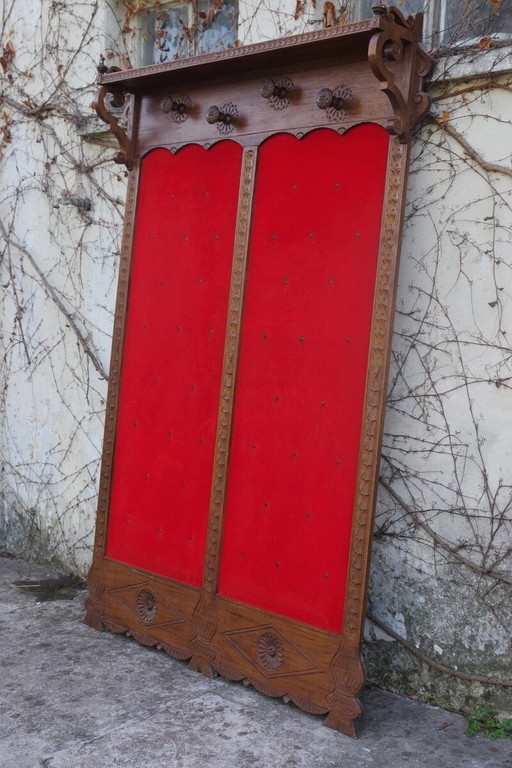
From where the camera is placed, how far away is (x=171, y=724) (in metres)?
3.56

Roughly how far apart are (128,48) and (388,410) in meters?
3.03

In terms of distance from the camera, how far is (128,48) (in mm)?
5355

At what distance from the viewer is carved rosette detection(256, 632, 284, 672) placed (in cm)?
383

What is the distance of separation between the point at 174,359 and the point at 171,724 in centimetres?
180

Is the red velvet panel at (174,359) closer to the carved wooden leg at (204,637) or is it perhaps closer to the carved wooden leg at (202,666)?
the carved wooden leg at (204,637)

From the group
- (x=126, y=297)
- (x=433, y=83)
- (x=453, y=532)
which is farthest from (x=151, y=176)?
(x=453, y=532)

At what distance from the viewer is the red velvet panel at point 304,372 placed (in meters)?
3.67

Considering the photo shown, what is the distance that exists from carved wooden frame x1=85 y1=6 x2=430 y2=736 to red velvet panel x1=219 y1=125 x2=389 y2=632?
0.06 m

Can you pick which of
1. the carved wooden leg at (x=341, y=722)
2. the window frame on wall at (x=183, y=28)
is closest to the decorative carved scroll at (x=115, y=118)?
the window frame on wall at (x=183, y=28)

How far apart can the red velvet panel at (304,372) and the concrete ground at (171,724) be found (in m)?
0.46

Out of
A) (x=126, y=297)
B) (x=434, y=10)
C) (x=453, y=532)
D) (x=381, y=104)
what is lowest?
(x=453, y=532)

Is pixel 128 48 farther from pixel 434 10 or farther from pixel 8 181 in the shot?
pixel 434 10

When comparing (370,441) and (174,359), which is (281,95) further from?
(370,441)

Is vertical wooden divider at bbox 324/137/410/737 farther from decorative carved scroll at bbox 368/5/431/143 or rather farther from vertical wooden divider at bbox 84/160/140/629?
vertical wooden divider at bbox 84/160/140/629
